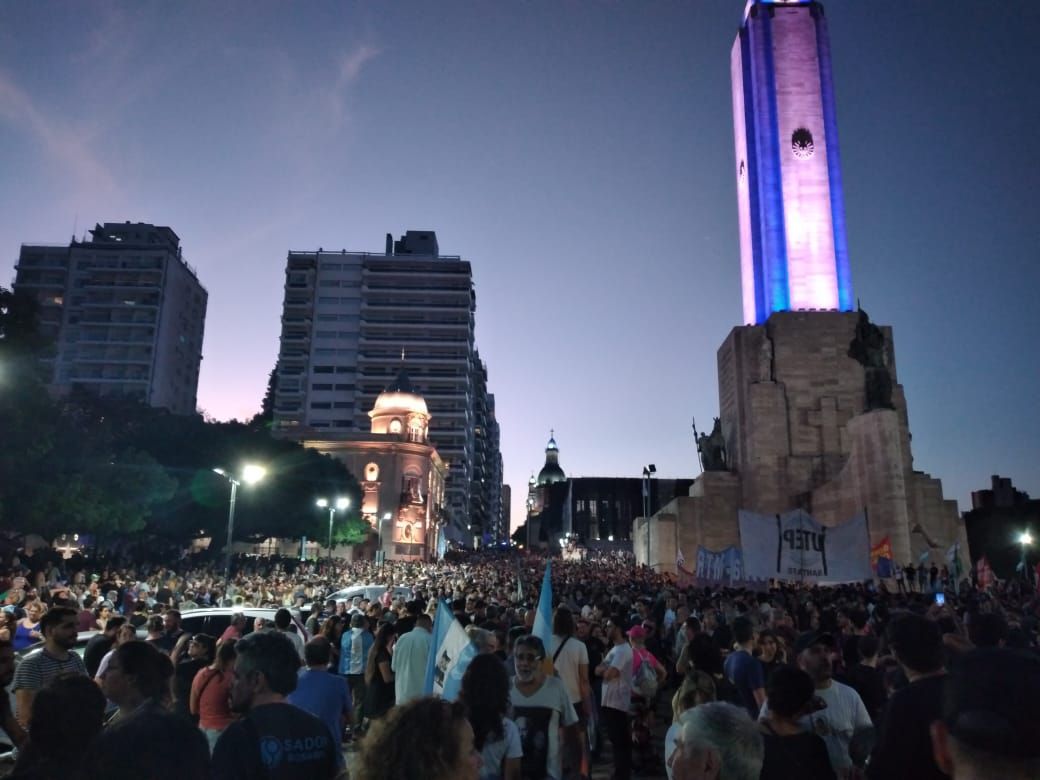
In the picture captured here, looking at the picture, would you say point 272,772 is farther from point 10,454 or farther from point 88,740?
point 10,454

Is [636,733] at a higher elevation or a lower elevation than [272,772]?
lower

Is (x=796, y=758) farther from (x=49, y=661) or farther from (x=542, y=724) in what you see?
(x=49, y=661)

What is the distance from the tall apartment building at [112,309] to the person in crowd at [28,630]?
78.6m

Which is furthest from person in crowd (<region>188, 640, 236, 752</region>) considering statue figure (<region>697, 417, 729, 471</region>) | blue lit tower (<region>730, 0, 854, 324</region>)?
blue lit tower (<region>730, 0, 854, 324</region>)

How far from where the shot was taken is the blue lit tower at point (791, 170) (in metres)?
40.6

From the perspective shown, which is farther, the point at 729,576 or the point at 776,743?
the point at 729,576

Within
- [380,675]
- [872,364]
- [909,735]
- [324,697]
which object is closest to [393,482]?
[872,364]

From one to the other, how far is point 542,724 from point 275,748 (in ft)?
5.74

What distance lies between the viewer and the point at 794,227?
4109 cm

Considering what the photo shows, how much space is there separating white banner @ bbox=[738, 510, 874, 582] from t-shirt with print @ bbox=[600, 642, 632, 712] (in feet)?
41.8

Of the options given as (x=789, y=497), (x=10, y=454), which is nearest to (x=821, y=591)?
(x=789, y=497)

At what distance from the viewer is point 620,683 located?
24.3 feet

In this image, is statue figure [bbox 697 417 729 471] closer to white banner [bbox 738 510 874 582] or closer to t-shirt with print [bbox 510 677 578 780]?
white banner [bbox 738 510 874 582]

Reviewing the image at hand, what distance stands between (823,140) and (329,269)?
245 ft
